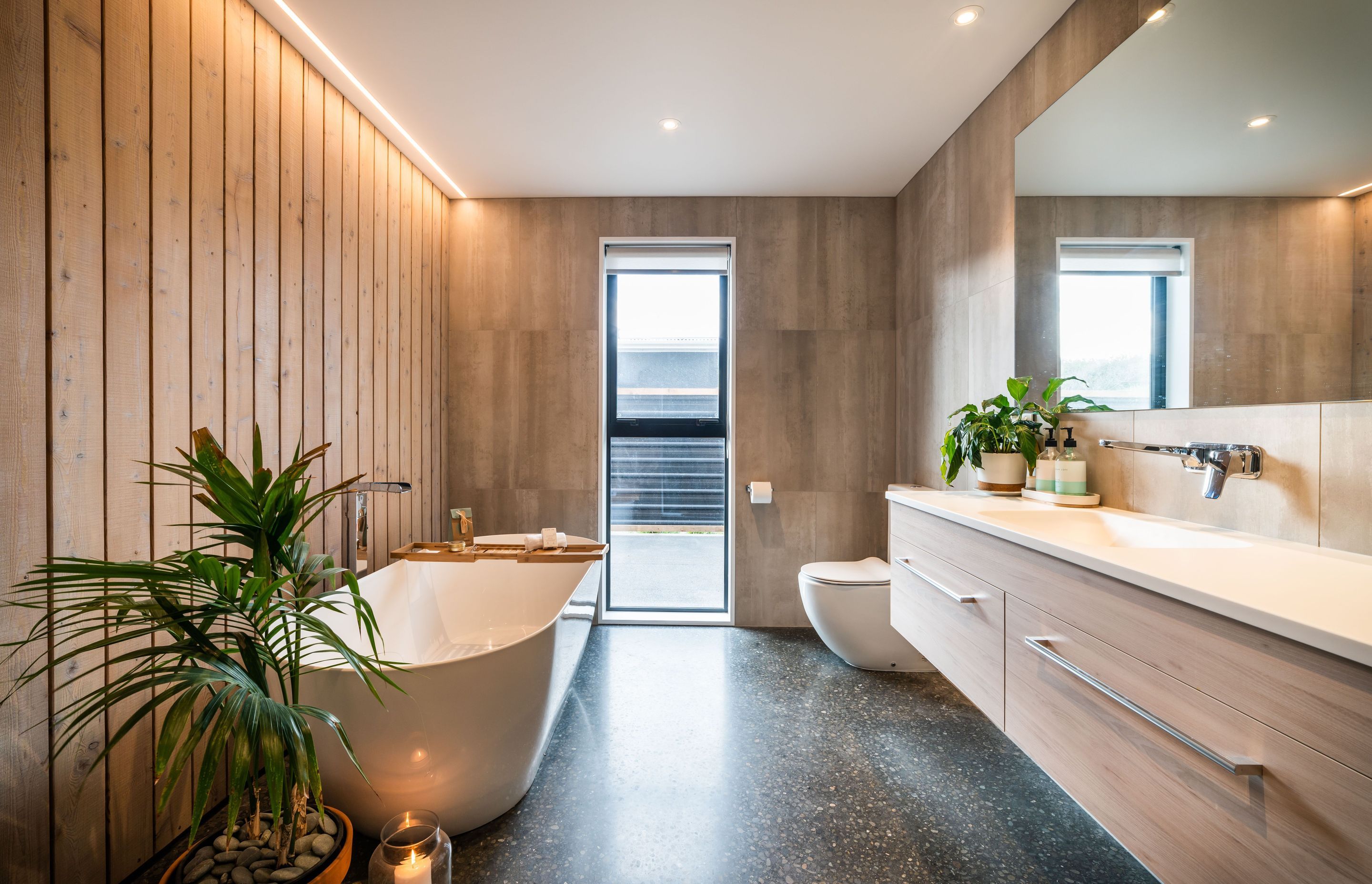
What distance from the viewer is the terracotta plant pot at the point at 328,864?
110 cm

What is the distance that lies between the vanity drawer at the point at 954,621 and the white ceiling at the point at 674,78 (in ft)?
5.47

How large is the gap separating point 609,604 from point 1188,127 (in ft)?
10.2

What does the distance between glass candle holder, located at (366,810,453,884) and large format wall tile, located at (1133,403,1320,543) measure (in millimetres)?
1846

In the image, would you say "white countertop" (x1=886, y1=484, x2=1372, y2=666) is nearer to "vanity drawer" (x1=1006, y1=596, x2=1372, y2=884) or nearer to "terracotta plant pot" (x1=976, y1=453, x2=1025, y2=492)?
"vanity drawer" (x1=1006, y1=596, x2=1372, y2=884)

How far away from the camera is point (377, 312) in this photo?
8.23 ft

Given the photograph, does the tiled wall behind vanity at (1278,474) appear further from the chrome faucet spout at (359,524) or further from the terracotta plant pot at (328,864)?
the chrome faucet spout at (359,524)

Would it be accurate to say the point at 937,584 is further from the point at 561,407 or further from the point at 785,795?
the point at 561,407

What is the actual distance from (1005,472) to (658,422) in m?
1.92

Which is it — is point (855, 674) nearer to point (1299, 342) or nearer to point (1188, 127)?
point (1299, 342)

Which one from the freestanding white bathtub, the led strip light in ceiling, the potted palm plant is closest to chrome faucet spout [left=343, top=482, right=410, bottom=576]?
the freestanding white bathtub

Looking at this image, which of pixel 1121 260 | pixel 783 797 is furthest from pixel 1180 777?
pixel 1121 260

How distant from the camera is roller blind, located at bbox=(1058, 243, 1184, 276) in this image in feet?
4.77

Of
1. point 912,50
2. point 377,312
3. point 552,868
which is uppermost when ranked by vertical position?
point 912,50

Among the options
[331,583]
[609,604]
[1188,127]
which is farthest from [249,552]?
[1188,127]
